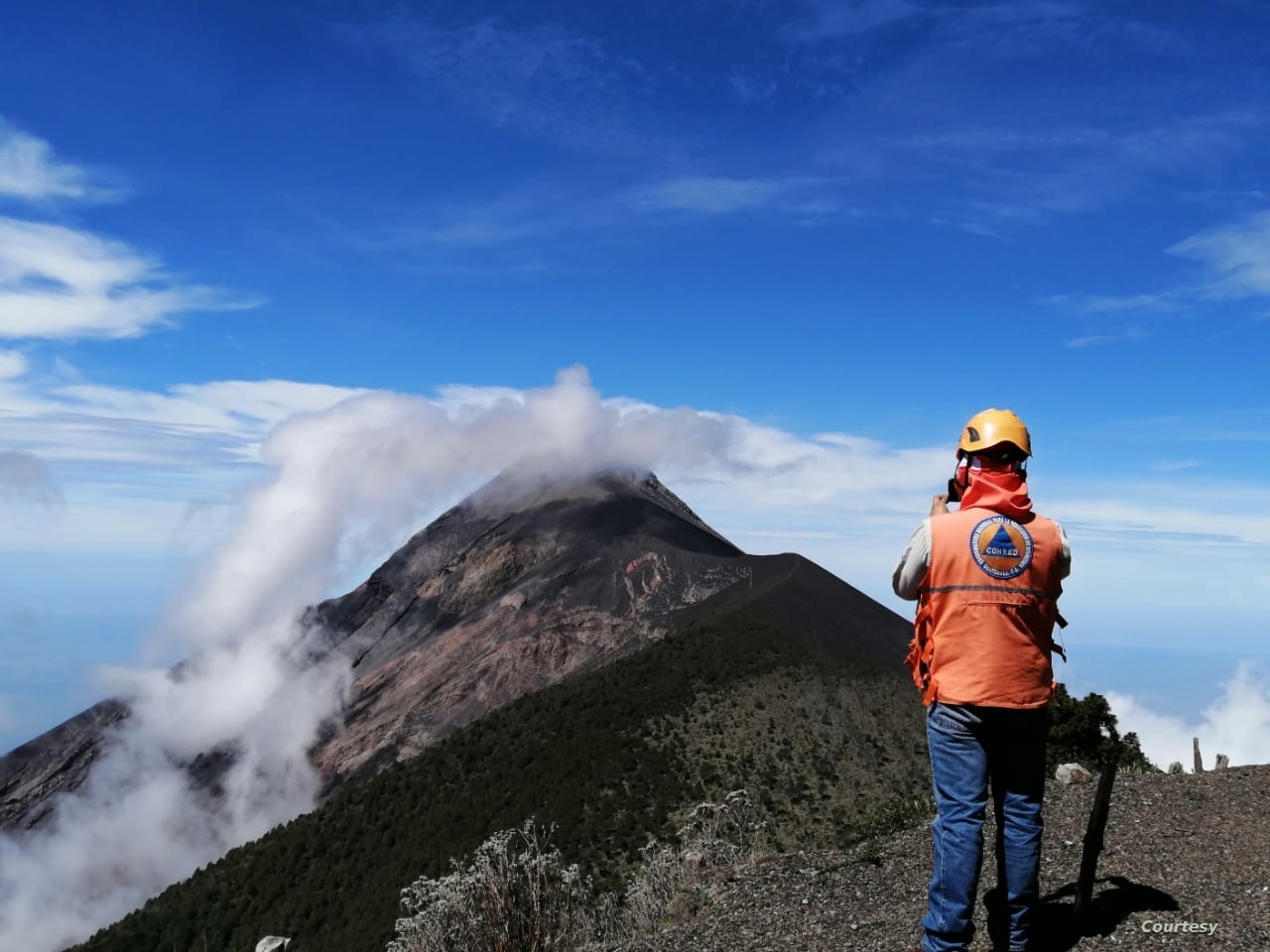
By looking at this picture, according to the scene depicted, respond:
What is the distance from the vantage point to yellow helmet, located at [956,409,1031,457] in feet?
18.4

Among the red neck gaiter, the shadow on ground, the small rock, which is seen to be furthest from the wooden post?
the small rock

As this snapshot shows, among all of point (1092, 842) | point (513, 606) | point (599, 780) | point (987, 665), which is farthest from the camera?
point (513, 606)

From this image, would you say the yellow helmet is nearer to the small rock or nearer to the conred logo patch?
the conred logo patch

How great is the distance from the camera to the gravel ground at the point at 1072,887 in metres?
6.72

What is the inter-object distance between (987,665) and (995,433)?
4.17 feet

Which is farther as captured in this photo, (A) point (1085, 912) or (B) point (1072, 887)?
(B) point (1072, 887)

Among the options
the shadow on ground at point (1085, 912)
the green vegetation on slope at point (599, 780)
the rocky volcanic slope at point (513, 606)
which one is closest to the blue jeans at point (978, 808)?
the shadow on ground at point (1085, 912)

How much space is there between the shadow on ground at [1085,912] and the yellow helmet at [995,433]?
2732 millimetres

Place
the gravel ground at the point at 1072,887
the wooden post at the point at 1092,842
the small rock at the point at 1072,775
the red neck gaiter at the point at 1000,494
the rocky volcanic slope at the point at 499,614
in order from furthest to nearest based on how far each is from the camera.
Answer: the rocky volcanic slope at the point at 499,614 < the small rock at the point at 1072,775 < the gravel ground at the point at 1072,887 < the wooden post at the point at 1092,842 < the red neck gaiter at the point at 1000,494

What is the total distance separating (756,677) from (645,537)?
33.6m

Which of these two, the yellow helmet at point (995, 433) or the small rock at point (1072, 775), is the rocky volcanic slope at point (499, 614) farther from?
the yellow helmet at point (995, 433)

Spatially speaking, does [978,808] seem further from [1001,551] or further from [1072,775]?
[1072,775]

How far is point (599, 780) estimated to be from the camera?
4325cm

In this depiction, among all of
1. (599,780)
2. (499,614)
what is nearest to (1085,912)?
(599,780)
